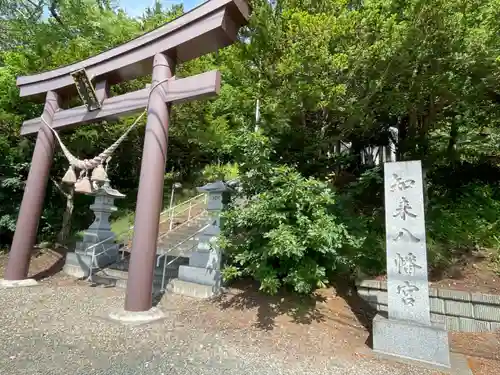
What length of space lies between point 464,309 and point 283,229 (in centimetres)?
287

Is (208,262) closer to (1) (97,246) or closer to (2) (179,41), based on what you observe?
(2) (179,41)

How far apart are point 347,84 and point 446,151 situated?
15.1 ft

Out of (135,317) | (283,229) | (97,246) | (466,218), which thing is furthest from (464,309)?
(97,246)

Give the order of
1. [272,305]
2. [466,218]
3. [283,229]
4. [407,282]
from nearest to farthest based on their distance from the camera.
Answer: [407,282] < [283,229] < [272,305] < [466,218]

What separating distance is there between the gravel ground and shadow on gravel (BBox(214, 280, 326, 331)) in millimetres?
392

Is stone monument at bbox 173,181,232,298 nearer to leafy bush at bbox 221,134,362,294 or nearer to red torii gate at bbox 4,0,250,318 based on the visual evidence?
leafy bush at bbox 221,134,362,294

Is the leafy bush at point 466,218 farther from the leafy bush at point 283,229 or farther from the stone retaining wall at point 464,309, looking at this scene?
the leafy bush at point 283,229

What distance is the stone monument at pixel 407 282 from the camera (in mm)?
3559

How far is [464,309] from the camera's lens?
4.45 m

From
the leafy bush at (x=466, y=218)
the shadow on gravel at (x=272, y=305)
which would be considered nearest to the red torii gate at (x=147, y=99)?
the shadow on gravel at (x=272, y=305)

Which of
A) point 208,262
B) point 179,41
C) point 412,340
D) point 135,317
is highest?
point 179,41

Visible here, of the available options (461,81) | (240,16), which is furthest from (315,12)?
(461,81)

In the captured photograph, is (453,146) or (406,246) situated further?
(453,146)

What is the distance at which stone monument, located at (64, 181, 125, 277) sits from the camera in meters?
7.87
